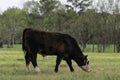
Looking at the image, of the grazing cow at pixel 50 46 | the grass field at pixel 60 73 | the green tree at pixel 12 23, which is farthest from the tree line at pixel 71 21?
the grazing cow at pixel 50 46

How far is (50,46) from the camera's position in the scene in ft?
57.2

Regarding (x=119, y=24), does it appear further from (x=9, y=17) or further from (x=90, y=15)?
(x=9, y=17)

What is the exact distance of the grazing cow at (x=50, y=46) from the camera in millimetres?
17312

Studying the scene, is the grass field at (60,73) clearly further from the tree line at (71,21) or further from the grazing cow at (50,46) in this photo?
the tree line at (71,21)

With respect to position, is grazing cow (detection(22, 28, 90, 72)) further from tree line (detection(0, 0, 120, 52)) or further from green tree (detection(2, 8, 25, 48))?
green tree (detection(2, 8, 25, 48))

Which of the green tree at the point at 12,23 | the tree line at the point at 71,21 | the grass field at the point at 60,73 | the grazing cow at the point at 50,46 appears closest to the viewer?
the grass field at the point at 60,73

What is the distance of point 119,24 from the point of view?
76.5m

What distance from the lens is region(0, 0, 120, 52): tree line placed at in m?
76.9

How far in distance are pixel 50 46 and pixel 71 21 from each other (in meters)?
68.6

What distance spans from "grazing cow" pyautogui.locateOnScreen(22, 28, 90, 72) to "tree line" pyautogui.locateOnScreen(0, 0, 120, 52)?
58.6 m

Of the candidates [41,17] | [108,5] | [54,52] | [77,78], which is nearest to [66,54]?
[54,52]

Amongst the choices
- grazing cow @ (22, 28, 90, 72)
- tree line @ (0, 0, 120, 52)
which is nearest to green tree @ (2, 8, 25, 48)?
tree line @ (0, 0, 120, 52)

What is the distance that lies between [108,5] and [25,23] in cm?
3167

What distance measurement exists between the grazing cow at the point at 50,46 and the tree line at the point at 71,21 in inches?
2306
